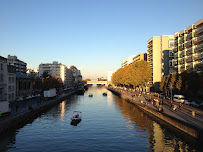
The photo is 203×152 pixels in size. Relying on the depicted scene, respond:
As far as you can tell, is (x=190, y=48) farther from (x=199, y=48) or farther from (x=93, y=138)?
(x=93, y=138)

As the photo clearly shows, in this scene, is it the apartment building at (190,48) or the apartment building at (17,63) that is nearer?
the apartment building at (190,48)

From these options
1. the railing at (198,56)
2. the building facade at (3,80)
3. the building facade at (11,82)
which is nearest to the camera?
the building facade at (3,80)

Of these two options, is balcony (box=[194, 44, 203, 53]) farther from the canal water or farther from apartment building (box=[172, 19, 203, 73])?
the canal water

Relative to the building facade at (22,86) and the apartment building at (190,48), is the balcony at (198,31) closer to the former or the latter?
the apartment building at (190,48)

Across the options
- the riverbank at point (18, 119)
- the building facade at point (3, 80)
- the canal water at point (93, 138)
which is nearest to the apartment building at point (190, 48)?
the canal water at point (93, 138)

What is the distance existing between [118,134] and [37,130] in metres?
16.7

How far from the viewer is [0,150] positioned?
2881 cm

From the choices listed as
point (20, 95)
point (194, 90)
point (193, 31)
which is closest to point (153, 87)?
point (193, 31)

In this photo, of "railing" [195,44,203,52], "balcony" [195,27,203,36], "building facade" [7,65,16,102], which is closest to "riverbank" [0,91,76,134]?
"building facade" [7,65,16,102]

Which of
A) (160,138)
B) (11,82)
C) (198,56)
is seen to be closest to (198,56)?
(198,56)

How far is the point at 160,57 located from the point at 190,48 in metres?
47.6

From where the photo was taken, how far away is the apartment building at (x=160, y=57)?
126812 millimetres

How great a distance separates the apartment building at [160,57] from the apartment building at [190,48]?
91.3 ft

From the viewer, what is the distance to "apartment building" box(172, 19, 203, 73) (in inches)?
3056
